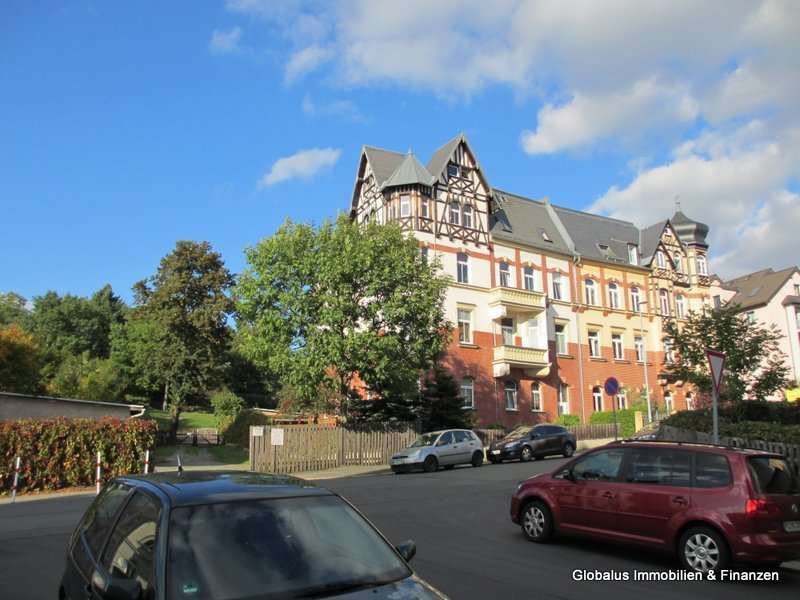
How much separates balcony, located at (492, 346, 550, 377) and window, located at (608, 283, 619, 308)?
1001 centimetres

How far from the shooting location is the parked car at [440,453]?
80.1 ft

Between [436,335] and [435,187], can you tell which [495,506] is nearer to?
[436,335]

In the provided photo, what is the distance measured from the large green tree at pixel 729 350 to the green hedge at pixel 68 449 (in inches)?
771

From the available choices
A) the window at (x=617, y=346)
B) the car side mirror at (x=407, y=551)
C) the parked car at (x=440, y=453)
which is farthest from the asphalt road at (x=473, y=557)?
the window at (x=617, y=346)

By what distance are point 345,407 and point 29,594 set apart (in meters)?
21.4

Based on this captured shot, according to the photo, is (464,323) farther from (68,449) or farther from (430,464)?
(68,449)

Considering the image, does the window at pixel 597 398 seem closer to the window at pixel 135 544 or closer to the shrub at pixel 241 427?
the shrub at pixel 241 427

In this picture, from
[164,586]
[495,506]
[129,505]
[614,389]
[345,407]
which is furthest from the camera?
[345,407]

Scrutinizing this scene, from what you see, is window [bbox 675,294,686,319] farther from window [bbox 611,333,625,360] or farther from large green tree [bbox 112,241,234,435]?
large green tree [bbox 112,241,234,435]

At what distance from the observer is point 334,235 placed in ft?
91.4

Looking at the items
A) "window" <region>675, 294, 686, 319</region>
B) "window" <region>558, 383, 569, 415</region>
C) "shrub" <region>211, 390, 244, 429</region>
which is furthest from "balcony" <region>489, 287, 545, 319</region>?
"shrub" <region>211, 390, 244, 429</region>

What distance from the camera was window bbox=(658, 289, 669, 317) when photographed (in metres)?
50.6

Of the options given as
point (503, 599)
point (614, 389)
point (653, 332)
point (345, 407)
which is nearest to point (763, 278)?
point (653, 332)

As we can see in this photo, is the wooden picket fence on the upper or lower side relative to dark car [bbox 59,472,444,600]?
lower
